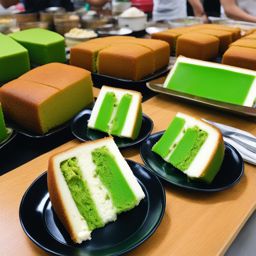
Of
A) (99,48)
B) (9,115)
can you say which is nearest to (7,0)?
(99,48)

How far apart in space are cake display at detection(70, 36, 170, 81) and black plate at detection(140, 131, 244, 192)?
1.78 ft

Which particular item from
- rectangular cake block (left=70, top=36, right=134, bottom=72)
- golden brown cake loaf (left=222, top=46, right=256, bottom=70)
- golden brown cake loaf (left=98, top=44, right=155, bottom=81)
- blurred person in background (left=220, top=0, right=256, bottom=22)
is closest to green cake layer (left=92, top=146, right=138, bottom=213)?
golden brown cake loaf (left=98, top=44, right=155, bottom=81)

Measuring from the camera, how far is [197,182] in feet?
2.64

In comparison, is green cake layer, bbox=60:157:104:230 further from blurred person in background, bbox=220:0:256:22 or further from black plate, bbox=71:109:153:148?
blurred person in background, bbox=220:0:256:22

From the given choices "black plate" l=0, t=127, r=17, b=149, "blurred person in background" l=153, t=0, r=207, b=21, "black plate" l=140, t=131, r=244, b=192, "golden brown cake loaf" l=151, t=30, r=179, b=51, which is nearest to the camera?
"black plate" l=140, t=131, r=244, b=192

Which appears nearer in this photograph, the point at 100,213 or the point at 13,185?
the point at 100,213

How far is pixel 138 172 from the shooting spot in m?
0.82

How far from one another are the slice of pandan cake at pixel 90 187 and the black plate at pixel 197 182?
0.12m

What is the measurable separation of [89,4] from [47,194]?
2411 millimetres

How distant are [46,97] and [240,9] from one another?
7.94 feet

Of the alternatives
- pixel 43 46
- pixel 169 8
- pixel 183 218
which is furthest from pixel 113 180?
pixel 169 8

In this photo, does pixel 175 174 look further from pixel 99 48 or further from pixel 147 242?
pixel 99 48

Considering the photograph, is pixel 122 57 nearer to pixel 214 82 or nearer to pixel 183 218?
pixel 214 82

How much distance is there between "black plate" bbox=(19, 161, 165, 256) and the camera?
0.62 meters
